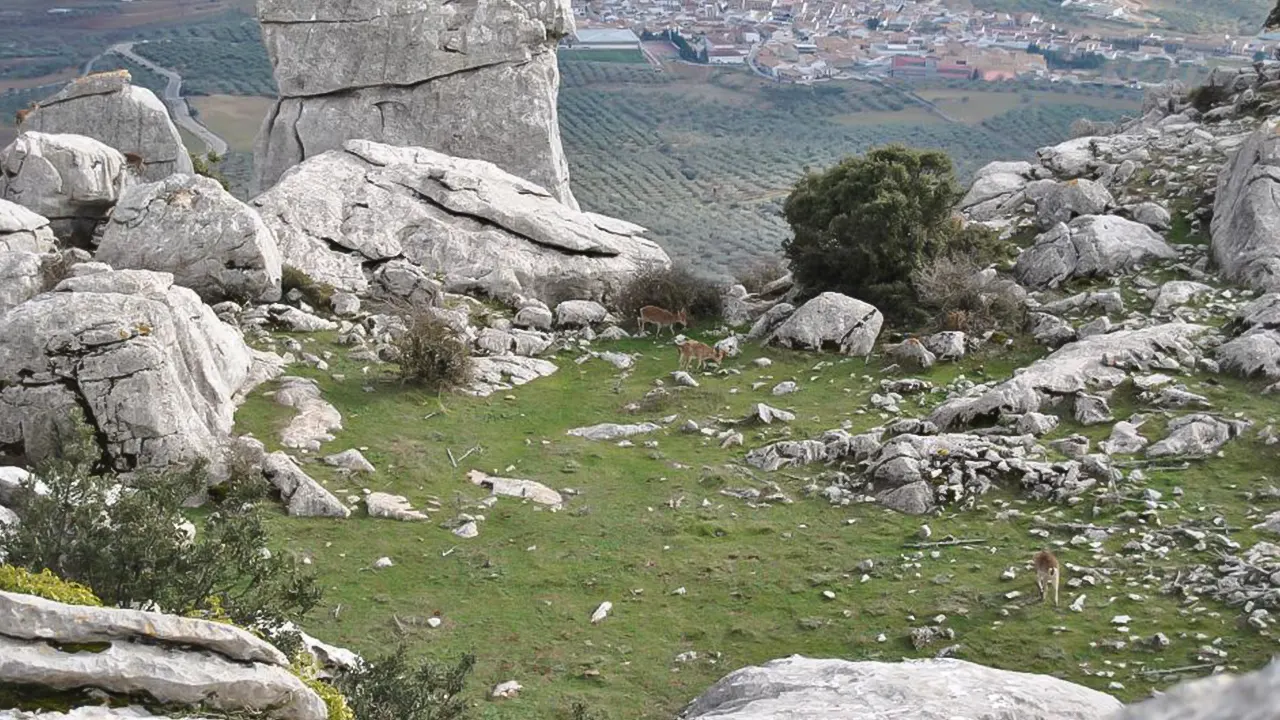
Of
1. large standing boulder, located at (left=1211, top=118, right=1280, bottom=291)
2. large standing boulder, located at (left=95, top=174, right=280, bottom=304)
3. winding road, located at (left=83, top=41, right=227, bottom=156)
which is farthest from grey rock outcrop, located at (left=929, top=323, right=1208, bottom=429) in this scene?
winding road, located at (left=83, top=41, right=227, bottom=156)

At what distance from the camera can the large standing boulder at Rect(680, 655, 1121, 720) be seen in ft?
31.3

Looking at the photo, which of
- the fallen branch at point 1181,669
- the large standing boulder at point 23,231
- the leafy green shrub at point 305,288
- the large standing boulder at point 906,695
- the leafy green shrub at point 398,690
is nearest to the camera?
the large standing boulder at point 906,695

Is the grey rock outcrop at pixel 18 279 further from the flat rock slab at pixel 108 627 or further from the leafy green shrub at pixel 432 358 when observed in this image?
the flat rock slab at pixel 108 627

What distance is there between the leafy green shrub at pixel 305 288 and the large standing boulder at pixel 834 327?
949cm

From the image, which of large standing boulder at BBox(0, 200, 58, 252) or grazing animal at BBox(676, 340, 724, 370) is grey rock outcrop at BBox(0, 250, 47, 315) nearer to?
large standing boulder at BBox(0, 200, 58, 252)

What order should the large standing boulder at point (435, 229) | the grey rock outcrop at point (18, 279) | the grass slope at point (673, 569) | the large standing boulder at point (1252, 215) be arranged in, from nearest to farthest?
1. the grass slope at point (673, 569)
2. the grey rock outcrop at point (18, 279)
3. the large standing boulder at point (1252, 215)
4. the large standing boulder at point (435, 229)

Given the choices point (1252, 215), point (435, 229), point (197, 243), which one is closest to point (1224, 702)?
point (197, 243)

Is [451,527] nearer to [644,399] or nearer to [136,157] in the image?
[644,399]

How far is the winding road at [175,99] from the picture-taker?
6562cm

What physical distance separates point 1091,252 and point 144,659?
955 inches

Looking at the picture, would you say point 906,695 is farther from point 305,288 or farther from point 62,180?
point 62,180

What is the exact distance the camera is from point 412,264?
2831 centimetres

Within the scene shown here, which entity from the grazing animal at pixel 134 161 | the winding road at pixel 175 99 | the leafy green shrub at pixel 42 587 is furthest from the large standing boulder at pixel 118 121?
the leafy green shrub at pixel 42 587

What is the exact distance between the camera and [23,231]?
80.0 feet
